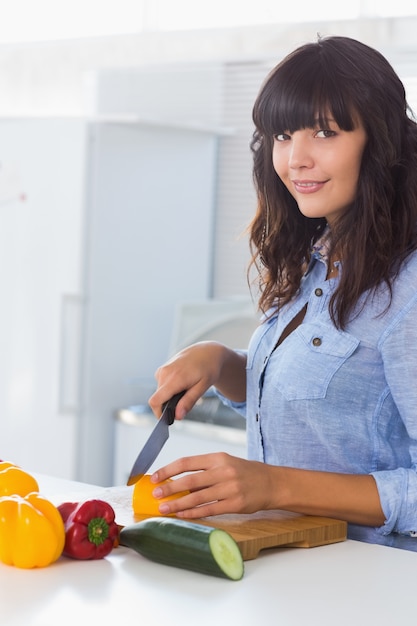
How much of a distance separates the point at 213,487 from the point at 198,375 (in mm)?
312

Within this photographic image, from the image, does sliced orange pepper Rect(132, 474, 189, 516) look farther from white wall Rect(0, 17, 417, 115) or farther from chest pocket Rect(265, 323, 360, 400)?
white wall Rect(0, 17, 417, 115)

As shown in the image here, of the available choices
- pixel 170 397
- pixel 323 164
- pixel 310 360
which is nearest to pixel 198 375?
pixel 170 397

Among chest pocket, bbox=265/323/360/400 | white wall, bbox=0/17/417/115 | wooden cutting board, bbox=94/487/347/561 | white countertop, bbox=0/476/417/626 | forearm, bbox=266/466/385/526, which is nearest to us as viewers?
white countertop, bbox=0/476/417/626

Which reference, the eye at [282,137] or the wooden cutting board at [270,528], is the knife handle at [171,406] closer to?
the wooden cutting board at [270,528]

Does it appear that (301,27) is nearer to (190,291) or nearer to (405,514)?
(190,291)

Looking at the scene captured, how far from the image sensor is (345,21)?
10.6ft

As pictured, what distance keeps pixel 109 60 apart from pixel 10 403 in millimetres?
1409

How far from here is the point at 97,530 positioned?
1.41 metres

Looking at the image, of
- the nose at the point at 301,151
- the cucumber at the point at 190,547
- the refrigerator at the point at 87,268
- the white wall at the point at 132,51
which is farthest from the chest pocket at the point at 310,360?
the refrigerator at the point at 87,268

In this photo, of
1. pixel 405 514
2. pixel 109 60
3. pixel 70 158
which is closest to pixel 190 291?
pixel 70 158

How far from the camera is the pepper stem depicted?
1.40 m

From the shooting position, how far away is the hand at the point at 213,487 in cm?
149

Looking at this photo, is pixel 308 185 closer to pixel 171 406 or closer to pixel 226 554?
pixel 171 406

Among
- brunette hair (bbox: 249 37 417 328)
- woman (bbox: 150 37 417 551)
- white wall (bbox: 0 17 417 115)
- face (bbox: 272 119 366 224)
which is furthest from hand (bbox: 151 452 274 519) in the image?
white wall (bbox: 0 17 417 115)
